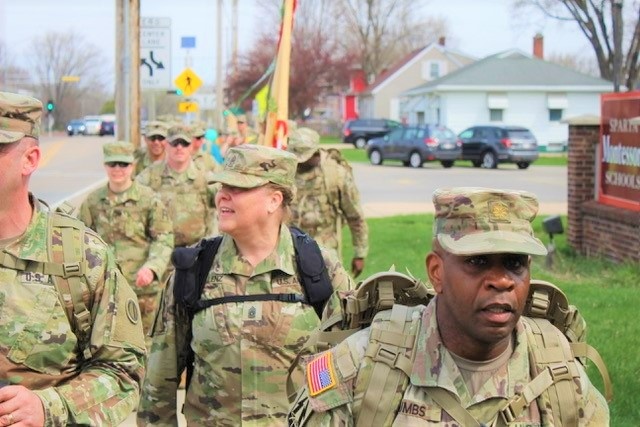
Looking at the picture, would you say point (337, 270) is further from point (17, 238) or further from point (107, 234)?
point (107, 234)

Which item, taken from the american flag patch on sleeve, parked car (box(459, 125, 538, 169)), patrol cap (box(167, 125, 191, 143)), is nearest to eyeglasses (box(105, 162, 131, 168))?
patrol cap (box(167, 125, 191, 143))

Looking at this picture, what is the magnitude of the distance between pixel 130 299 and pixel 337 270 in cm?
126

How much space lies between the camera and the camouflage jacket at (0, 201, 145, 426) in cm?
341

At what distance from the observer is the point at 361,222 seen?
9.45 meters

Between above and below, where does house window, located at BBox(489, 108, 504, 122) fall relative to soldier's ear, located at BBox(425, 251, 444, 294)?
above

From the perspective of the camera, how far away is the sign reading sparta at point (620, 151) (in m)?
13.8

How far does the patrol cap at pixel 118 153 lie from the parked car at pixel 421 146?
110 feet

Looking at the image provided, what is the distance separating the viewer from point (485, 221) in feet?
9.10

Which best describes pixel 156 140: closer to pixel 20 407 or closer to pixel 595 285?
pixel 595 285

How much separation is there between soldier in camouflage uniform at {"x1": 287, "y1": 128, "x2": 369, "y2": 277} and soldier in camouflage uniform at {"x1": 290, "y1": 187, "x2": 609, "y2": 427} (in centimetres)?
622

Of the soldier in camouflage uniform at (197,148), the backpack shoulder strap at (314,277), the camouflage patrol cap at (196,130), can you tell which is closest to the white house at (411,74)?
the soldier in camouflage uniform at (197,148)

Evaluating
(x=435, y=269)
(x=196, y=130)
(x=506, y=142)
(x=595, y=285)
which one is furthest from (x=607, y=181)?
(x=506, y=142)

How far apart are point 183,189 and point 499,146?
31896 mm

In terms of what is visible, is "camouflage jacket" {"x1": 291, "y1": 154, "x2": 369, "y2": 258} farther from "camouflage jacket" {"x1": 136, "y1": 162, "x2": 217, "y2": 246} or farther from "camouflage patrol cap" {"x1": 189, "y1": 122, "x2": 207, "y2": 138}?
"camouflage patrol cap" {"x1": 189, "y1": 122, "x2": 207, "y2": 138}
